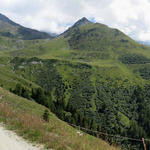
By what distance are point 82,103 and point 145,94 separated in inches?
3141

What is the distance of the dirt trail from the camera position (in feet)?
24.6

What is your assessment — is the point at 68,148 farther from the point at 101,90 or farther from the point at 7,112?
the point at 101,90

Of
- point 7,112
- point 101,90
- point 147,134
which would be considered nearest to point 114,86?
point 101,90

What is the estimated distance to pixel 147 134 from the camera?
137250 millimetres

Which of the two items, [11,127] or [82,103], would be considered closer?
[11,127]

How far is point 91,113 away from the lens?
144 m

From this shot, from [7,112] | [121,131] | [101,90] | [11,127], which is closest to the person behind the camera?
[11,127]

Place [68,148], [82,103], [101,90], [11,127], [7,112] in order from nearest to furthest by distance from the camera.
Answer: [68,148] < [11,127] < [7,112] < [82,103] < [101,90]

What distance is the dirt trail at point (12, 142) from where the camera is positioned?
7.50 metres

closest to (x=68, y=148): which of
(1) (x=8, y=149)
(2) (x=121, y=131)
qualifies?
(1) (x=8, y=149)

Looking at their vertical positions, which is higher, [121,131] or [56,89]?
[56,89]

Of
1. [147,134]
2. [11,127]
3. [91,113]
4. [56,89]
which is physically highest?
[11,127]

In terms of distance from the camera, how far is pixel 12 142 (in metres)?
7.98

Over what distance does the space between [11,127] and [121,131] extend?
136m
